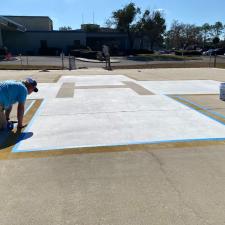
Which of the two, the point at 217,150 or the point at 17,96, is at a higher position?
the point at 17,96

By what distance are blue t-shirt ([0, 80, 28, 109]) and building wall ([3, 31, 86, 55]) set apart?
50390 mm

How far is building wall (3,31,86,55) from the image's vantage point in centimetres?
5319

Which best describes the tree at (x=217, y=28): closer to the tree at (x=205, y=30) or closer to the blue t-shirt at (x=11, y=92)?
the tree at (x=205, y=30)

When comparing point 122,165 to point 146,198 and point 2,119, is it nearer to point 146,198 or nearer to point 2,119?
point 146,198

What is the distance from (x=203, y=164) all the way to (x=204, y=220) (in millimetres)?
1326

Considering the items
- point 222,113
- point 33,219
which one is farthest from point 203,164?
point 222,113

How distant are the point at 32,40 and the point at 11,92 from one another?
52.7 m

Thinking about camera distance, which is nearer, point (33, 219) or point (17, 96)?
point (33, 219)

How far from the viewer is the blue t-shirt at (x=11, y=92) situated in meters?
5.01

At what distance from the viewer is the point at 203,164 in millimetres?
3846

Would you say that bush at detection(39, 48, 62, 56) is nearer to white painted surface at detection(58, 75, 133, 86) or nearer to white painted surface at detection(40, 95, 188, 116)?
white painted surface at detection(58, 75, 133, 86)

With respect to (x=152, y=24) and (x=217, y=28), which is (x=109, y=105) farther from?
(x=217, y=28)

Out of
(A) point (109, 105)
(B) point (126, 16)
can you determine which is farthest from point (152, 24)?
(A) point (109, 105)

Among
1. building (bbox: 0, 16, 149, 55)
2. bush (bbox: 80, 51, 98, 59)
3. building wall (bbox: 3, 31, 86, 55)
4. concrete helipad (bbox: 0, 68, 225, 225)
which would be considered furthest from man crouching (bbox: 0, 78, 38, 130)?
building wall (bbox: 3, 31, 86, 55)
